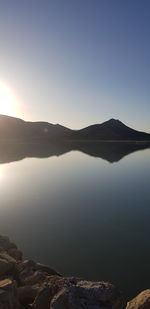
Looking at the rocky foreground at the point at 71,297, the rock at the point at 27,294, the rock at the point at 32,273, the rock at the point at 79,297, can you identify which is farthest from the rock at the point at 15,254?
the rock at the point at 79,297

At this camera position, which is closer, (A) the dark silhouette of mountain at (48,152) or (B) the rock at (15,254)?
(B) the rock at (15,254)

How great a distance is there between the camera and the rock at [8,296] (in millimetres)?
9555

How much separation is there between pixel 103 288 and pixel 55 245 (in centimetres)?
1050

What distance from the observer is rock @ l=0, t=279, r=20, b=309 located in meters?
9.55

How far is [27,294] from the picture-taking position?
12.0 metres

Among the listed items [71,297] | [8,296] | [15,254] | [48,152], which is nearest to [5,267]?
[8,296]

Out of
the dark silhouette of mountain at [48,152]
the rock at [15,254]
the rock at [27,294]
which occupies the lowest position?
the rock at [27,294]

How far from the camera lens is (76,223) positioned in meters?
24.5

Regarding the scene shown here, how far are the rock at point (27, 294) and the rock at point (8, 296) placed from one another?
1666mm

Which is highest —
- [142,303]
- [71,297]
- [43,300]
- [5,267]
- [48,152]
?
[48,152]

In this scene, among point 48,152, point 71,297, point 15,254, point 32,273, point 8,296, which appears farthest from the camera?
point 48,152

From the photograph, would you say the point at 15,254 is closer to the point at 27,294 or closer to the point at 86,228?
the point at 27,294

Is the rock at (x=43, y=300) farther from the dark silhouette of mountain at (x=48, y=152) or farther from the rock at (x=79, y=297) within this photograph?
the dark silhouette of mountain at (x=48, y=152)

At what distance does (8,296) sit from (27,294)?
238 centimetres
